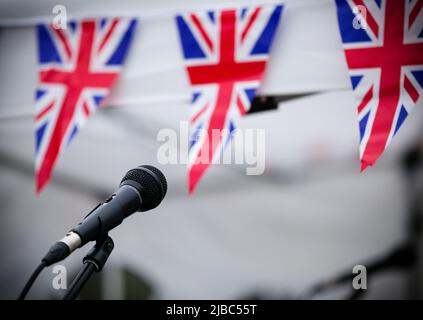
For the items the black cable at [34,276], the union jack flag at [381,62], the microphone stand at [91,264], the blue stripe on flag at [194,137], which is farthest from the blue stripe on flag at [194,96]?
the black cable at [34,276]

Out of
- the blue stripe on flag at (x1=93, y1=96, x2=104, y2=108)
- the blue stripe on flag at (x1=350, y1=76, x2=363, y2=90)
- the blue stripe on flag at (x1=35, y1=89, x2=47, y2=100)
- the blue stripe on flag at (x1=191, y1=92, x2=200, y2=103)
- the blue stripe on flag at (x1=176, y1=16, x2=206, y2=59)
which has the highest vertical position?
the blue stripe on flag at (x1=176, y1=16, x2=206, y2=59)

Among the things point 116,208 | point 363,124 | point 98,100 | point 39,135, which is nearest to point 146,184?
point 116,208

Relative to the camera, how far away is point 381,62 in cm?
255

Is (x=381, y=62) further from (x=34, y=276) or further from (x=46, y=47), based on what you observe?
(x=34, y=276)

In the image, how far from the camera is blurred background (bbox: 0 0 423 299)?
8.26 feet

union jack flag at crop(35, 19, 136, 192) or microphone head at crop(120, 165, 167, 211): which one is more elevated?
union jack flag at crop(35, 19, 136, 192)

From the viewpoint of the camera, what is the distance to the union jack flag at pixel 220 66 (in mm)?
2641

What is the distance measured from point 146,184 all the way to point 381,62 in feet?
5.46

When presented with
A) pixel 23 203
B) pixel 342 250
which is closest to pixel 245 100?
pixel 342 250

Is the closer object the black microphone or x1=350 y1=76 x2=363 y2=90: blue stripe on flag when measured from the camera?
the black microphone

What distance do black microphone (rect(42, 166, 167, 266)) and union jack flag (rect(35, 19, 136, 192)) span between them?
1604 millimetres

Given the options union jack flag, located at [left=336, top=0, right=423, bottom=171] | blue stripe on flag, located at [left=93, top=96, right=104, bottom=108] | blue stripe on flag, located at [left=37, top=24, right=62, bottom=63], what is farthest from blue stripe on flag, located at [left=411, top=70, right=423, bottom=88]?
blue stripe on flag, located at [left=37, top=24, right=62, bottom=63]

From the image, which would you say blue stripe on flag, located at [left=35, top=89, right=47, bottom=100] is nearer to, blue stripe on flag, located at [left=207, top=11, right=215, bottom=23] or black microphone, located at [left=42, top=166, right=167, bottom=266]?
blue stripe on flag, located at [left=207, top=11, right=215, bottom=23]

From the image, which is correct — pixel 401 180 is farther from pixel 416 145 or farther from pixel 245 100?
pixel 245 100
